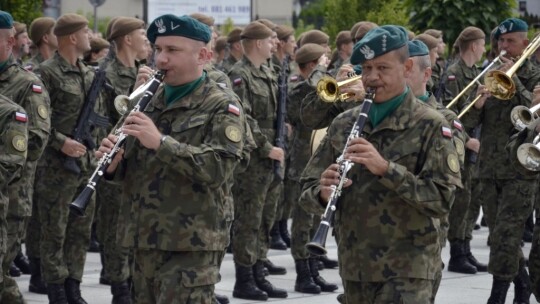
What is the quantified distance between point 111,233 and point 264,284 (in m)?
1.49

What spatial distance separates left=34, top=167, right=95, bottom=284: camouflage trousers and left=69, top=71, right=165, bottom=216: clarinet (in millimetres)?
3518

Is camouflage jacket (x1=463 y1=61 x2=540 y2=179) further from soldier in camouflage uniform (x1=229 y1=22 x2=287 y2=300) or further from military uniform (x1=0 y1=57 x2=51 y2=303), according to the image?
military uniform (x1=0 y1=57 x2=51 y2=303)

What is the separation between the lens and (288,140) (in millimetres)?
14102

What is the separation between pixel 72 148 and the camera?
10273 mm

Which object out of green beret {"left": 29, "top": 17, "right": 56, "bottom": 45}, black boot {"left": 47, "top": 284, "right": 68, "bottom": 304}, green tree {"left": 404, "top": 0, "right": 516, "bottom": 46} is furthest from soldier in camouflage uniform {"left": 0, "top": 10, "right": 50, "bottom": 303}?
green tree {"left": 404, "top": 0, "right": 516, "bottom": 46}

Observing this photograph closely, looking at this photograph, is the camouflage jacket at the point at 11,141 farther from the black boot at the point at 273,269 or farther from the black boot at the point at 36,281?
the black boot at the point at 273,269

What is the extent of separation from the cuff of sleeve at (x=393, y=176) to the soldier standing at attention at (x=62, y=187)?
4.53 meters

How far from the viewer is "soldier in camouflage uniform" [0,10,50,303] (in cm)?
901

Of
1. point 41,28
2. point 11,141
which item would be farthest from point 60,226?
point 41,28

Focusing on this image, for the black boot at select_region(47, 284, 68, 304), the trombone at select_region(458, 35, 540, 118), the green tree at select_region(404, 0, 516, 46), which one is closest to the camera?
the black boot at select_region(47, 284, 68, 304)

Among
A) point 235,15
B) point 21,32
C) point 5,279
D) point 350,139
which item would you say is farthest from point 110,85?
point 235,15

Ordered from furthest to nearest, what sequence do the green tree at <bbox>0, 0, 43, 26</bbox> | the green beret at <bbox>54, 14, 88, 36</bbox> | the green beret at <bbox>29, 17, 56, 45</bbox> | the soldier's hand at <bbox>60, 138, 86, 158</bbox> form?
1. the green tree at <bbox>0, 0, 43, 26</bbox>
2. the green beret at <bbox>29, 17, 56, 45</bbox>
3. the green beret at <bbox>54, 14, 88, 36</bbox>
4. the soldier's hand at <bbox>60, 138, 86, 158</bbox>

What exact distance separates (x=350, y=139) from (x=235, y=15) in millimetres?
22414

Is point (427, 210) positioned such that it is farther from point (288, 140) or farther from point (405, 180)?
point (288, 140)
